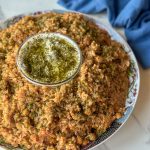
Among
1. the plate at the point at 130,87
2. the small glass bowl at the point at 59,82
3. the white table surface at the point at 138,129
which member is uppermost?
the small glass bowl at the point at 59,82

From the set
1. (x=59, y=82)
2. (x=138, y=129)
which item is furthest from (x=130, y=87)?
(x=59, y=82)

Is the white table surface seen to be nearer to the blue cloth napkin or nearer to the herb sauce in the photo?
the blue cloth napkin

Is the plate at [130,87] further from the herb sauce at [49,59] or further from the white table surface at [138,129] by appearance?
the herb sauce at [49,59]

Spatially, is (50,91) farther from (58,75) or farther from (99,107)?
(99,107)

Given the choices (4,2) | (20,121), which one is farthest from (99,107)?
(4,2)

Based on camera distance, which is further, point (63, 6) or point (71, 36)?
point (63, 6)

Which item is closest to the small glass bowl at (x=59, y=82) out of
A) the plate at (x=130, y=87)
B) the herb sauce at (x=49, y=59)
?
the herb sauce at (x=49, y=59)

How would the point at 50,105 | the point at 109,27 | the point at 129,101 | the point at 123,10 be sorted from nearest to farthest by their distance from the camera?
the point at 50,105, the point at 129,101, the point at 109,27, the point at 123,10

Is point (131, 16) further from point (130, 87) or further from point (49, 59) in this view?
point (49, 59)
